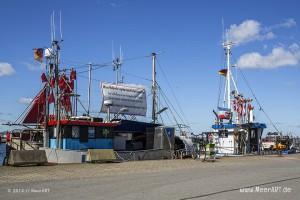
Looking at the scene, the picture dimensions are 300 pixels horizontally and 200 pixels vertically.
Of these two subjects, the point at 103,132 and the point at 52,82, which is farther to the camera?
the point at 52,82

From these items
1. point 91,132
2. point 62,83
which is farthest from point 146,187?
point 62,83

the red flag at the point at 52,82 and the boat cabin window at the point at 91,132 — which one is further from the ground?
the red flag at the point at 52,82

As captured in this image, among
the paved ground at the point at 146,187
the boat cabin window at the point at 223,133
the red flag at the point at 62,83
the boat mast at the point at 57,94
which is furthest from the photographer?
the boat cabin window at the point at 223,133

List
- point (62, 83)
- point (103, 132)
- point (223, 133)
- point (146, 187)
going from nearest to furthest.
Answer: point (146, 187)
point (103, 132)
point (62, 83)
point (223, 133)

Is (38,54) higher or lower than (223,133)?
higher

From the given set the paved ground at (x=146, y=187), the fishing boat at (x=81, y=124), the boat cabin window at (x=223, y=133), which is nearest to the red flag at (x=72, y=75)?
the fishing boat at (x=81, y=124)

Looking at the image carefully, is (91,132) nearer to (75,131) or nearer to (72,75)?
(75,131)

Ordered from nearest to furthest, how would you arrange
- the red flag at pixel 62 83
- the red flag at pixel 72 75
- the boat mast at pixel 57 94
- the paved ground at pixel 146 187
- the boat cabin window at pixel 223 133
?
the paved ground at pixel 146 187
the boat mast at pixel 57 94
the red flag at pixel 62 83
the red flag at pixel 72 75
the boat cabin window at pixel 223 133

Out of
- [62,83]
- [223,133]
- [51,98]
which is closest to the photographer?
[51,98]

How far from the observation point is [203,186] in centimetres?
1401

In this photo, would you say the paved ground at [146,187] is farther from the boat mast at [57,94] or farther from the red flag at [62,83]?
the red flag at [62,83]

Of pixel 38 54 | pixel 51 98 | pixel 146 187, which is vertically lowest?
pixel 146 187

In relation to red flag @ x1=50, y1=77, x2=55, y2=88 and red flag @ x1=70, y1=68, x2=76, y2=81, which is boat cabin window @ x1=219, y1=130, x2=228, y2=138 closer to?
red flag @ x1=70, y1=68, x2=76, y2=81

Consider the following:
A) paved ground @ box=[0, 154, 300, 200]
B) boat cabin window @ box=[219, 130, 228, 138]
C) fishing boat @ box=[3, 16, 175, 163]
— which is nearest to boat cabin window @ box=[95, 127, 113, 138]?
fishing boat @ box=[3, 16, 175, 163]
